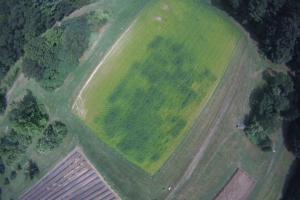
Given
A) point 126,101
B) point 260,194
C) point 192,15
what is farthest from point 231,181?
point 192,15

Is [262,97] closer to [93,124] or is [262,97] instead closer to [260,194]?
[260,194]

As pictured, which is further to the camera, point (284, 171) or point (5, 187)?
point (5, 187)

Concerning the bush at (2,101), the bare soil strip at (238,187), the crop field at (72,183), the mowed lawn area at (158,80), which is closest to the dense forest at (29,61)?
the bush at (2,101)

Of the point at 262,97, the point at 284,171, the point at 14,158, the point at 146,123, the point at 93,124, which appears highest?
the point at 262,97

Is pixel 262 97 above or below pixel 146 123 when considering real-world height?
A: above

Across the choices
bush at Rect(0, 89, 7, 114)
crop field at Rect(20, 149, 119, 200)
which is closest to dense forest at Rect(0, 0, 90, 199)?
bush at Rect(0, 89, 7, 114)

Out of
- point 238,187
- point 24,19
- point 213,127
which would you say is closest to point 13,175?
point 24,19

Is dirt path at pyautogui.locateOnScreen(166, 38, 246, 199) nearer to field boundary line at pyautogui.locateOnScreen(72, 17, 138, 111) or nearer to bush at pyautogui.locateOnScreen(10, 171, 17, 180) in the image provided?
field boundary line at pyautogui.locateOnScreen(72, 17, 138, 111)
